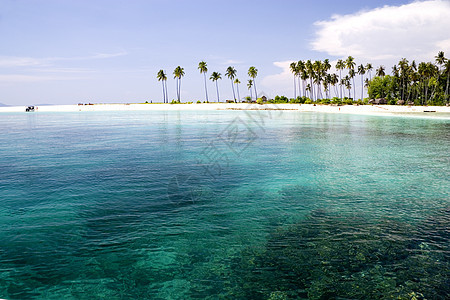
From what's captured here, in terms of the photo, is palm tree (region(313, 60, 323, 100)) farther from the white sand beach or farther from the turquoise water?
the turquoise water

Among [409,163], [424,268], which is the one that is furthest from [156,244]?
[409,163]

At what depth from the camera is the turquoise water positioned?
7.61 m

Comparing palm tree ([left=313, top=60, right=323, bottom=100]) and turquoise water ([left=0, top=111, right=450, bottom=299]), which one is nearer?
turquoise water ([left=0, top=111, right=450, bottom=299])

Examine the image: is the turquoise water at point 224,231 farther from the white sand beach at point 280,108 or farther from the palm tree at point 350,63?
the palm tree at point 350,63

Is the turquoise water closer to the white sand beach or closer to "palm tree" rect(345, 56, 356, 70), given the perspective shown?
the white sand beach

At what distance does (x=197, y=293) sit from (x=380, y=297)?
4.11 m

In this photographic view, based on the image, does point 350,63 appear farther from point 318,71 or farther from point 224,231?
point 224,231

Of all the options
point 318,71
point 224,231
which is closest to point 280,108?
point 318,71

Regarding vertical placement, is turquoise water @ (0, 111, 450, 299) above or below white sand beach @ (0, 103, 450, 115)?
below

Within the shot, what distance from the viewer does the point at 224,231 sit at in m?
10.6

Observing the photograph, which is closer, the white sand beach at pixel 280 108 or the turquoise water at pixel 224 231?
the turquoise water at pixel 224 231

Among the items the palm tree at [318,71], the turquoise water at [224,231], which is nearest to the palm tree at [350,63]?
the palm tree at [318,71]

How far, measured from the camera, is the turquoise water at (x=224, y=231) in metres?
7.61

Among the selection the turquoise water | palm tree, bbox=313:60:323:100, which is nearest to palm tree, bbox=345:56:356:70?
palm tree, bbox=313:60:323:100
